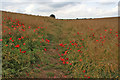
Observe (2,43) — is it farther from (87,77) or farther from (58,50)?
(87,77)

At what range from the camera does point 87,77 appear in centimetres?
399

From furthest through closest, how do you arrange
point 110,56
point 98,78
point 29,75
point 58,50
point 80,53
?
point 58,50 < point 80,53 < point 110,56 < point 29,75 < point 98,78

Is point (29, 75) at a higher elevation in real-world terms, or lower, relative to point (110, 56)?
lower


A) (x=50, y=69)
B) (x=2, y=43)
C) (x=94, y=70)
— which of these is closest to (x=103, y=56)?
(x=94, y=70)

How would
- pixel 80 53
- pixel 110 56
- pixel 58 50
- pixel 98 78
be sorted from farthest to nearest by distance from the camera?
pixel 58 50
pixel 80 53
pixel 110 56
pixel 98 78

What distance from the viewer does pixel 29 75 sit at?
4.14m

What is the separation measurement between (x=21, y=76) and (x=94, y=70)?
2.67 metres

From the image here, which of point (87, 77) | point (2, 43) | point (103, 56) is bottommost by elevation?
point (87, 77)

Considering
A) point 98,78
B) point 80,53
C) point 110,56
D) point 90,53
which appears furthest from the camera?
point 80,53

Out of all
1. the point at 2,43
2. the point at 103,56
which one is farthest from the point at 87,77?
the point at 2,43

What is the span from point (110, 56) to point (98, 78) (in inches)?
53.4

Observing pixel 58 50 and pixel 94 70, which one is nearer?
pixel 94 70

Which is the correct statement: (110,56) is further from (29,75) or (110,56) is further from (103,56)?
(29,75)

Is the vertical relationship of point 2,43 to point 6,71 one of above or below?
above
